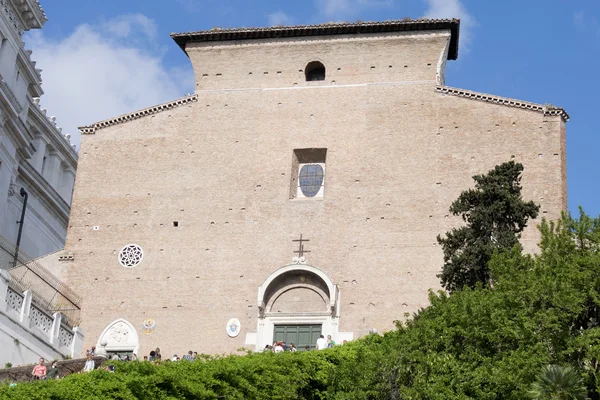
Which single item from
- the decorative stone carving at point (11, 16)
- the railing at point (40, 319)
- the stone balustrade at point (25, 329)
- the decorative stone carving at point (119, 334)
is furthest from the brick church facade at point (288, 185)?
the decorative stone carving at point (11, 16)

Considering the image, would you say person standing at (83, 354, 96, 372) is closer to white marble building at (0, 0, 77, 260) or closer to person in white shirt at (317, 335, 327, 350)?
person in white shirt at (317, 335, 327, 350)

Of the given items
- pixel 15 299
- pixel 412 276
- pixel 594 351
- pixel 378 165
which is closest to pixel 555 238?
pixel 594 351

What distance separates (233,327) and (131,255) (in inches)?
149

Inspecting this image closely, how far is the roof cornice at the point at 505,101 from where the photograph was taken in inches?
1246

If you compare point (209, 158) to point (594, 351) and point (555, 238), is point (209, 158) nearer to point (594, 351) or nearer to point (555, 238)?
point (555, 238)

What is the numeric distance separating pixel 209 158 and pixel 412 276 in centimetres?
706

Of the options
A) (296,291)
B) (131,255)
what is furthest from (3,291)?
(296,291)

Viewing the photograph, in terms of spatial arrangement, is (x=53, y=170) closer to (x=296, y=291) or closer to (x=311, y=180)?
(x=311, y=180)

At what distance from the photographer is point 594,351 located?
20422mm

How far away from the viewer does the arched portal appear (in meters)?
30.8

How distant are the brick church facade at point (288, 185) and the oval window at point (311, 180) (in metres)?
0.04

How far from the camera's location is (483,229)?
26.5m

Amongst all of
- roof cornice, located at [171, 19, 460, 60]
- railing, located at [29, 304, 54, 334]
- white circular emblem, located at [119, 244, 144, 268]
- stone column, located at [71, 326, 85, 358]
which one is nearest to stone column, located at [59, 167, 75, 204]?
roof cornice, located at [171, 19, 460, 60]

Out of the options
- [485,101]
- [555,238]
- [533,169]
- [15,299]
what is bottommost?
[15,299]
